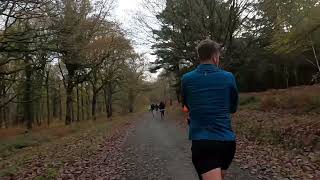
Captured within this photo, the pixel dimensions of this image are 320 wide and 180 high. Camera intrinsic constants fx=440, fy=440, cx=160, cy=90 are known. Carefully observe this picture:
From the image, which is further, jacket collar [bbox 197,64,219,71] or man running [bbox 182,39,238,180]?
jacket collar [bbox 197,64,219,71]

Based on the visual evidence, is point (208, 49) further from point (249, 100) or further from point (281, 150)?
point (249, 100)

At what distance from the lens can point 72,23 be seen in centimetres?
1967

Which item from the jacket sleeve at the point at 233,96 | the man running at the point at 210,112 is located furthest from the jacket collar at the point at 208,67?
the jacket sleeve at the point at 233,96

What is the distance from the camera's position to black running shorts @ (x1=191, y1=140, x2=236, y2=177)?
3982 millimetres

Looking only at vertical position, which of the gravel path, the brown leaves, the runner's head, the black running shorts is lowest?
the gravel path

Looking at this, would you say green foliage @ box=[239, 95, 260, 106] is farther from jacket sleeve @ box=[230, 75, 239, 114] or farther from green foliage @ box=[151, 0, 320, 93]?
jacket sleeve @ box=[230, 75, 239, 114]

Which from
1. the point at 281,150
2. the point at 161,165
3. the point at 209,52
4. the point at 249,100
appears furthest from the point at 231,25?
the point at 209,52

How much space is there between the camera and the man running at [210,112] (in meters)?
4.02

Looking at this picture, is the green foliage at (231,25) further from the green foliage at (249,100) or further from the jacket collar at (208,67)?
the jacket collar at (208,67)

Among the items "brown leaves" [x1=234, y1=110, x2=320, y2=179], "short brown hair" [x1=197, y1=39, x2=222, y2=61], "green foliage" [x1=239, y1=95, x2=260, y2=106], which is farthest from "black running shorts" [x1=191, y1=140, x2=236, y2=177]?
"green foliage" [x1=239, y1=95, x2=260, y2=106]

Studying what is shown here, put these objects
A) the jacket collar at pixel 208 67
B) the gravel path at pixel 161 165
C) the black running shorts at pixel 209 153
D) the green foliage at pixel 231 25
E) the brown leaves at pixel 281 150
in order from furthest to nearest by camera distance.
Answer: the green foliage at pixel 231 25
the gravel path at pixel 161 165
the brown leaves at pixel 281 150
the jacket collar at pixel 208 67
the black running shorts at pixel 209 153

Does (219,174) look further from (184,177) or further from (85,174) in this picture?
(85,174)

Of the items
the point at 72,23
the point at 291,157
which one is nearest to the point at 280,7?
the point at 72,23

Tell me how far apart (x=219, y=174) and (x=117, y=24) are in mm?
40088
